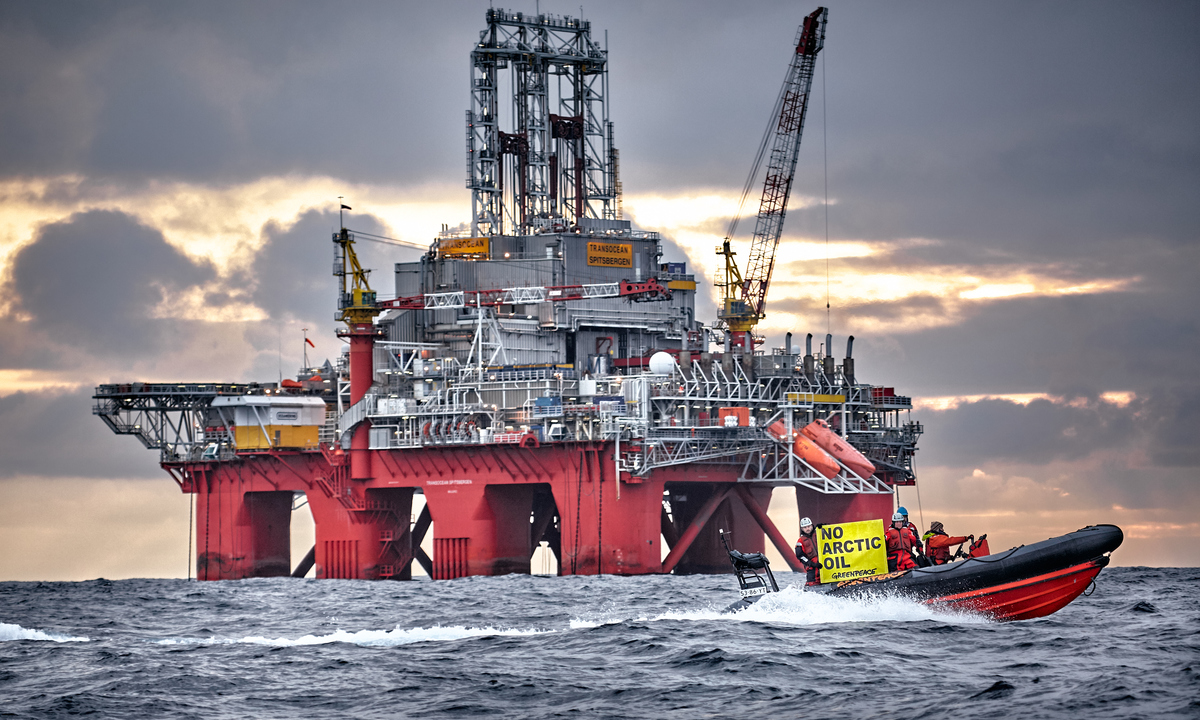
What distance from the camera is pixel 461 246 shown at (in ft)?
364

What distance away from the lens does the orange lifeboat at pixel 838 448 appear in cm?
9356

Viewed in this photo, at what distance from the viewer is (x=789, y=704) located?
119 ft

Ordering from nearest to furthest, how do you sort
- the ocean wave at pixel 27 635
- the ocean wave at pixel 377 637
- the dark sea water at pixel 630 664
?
the dark sea water at pixel 630 664 < the ocean wave at pixel 377 637 < the ocean wave at pixel 27 635

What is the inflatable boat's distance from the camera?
4625 centimetres

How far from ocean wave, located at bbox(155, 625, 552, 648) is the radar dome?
145 feet

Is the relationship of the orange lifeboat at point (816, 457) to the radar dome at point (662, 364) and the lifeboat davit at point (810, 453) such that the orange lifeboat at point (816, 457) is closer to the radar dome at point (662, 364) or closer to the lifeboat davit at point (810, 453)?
the lifeboat davit at point (810, 453)

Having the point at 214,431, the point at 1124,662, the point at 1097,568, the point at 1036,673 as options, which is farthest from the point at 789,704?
the point at 214,431

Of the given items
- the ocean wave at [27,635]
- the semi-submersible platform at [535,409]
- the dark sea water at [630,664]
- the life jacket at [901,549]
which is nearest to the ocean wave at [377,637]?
the dark sea water at [630,664]

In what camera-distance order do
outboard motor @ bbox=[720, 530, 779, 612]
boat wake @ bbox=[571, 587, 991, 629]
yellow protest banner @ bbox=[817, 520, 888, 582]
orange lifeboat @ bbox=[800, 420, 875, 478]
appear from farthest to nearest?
orange lifeboat @ bbox=[800, 420, 875, 478] → outboard motor @ bbox=[720, 530, 779, 612] → yellow protest banner @ bbox=[817, 520, 888, 582] → boat wake @ bbox=[571, 587, 991, 629]

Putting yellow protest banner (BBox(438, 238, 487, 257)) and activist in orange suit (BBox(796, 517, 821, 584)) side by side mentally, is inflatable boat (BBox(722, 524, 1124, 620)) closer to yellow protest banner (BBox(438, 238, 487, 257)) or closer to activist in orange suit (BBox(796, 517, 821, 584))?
activist in orange suit (BBox(796, 517, 821, 584))

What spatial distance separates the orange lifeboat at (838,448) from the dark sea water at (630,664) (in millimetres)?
31910

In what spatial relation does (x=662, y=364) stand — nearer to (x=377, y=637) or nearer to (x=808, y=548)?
(x=808, y=548)

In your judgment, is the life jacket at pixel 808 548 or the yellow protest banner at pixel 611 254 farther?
the yellow protest banner at pixel 611 254

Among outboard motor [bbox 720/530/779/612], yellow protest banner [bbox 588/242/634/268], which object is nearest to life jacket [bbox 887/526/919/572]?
outboard motor [bbox 720/530/779/612]
